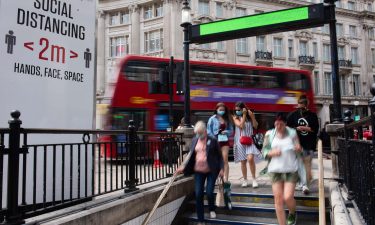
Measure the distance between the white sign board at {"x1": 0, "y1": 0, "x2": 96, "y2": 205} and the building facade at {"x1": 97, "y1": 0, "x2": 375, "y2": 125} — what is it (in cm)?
2827

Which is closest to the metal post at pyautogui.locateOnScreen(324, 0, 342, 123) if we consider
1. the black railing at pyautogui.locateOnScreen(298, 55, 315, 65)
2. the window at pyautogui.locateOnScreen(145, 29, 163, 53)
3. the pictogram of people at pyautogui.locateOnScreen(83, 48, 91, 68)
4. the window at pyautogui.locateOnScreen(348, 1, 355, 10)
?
the pictogram of people at pyautogui.locateOnScreen(83, 48, 91, 68)

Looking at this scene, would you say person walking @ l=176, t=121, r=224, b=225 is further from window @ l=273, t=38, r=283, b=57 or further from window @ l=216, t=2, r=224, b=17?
window @ l=273, t=38, r=283, b=57

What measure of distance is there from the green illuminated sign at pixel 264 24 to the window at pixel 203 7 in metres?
28.1

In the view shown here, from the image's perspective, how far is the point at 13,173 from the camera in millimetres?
3414

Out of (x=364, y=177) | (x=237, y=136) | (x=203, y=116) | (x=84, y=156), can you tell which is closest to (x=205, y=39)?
(x=237, y=136)

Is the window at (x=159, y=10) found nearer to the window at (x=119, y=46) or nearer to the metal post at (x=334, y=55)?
the window at (x=119, y=46)

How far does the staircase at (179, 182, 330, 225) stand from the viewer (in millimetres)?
5957

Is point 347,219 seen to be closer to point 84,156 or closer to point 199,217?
point 199,217

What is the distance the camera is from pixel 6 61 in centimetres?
424

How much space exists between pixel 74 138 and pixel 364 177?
3.73m

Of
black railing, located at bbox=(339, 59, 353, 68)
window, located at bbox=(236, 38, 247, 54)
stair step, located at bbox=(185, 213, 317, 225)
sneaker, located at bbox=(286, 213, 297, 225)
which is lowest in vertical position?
stair step, located at bbox=(185, 213, 317, 225)

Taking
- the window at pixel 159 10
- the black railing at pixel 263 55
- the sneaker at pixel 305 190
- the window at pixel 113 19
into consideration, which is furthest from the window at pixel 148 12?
the sneaker at pixel 305 190

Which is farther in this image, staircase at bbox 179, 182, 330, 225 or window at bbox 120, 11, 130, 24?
window at bbox 120, 11, 130, 24

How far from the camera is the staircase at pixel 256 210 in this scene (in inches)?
235
